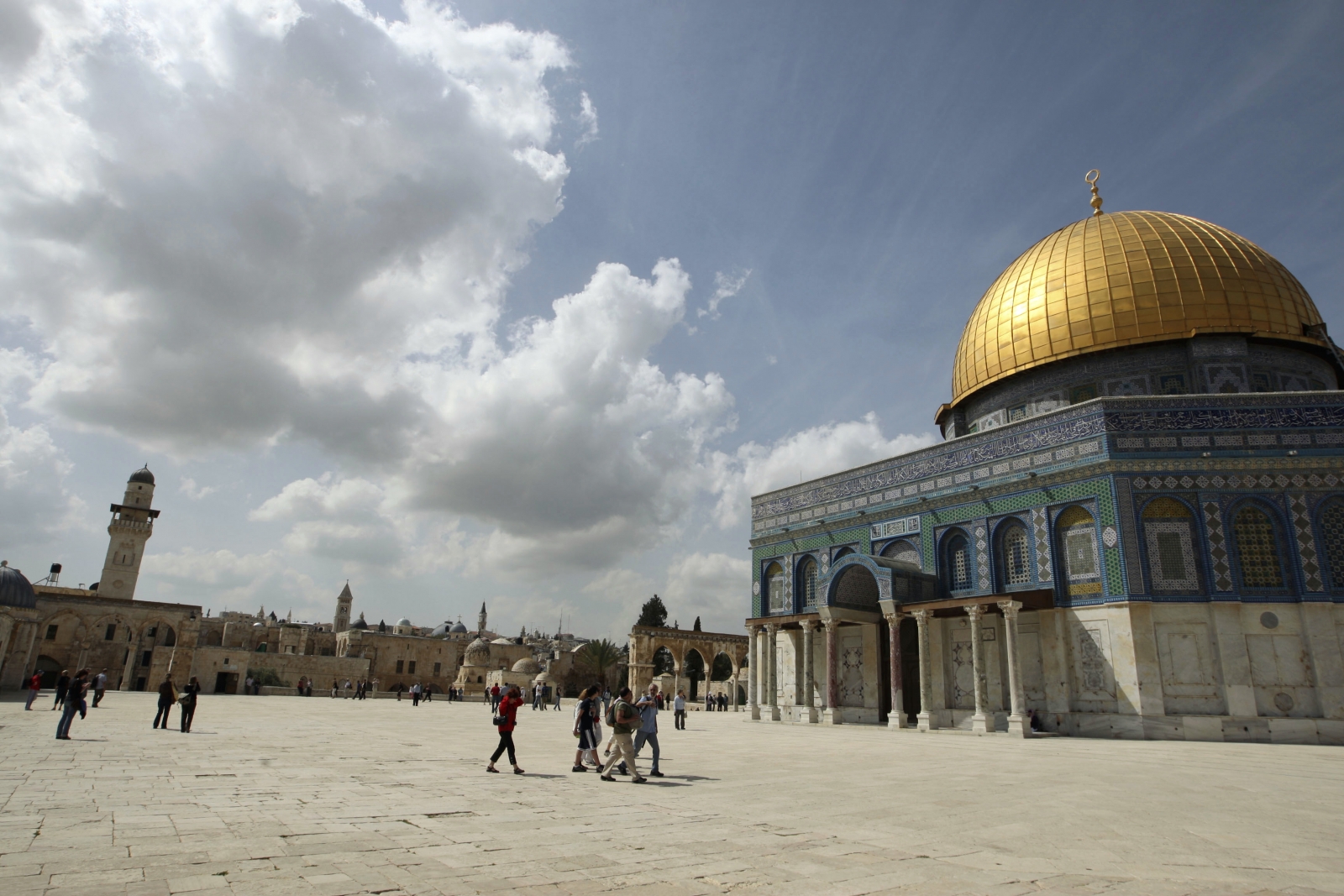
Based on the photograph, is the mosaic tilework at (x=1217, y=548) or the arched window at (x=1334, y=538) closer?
the arched window at (x=1334, y=538)

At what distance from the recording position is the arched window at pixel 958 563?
2167 cm

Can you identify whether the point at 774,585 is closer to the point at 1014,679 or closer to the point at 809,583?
the point at 809,583

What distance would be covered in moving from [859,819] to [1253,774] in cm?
778

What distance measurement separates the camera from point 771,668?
25.8 meters

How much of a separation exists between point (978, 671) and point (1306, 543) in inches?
313

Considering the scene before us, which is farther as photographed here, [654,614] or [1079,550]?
[654,614]

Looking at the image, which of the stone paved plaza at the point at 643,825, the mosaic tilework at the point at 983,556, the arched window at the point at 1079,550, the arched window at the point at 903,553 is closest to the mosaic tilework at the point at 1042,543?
the arched window at the point at 1079,550

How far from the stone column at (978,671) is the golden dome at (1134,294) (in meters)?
8.57

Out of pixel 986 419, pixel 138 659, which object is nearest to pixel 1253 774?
pixel 986 419

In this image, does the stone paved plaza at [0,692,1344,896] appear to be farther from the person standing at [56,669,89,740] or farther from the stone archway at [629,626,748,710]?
the stone archway at [629,626,748,710]

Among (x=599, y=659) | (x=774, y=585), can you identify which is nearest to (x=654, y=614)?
(x=599, y=659)

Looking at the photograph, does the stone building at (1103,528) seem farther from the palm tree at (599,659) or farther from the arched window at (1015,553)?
the palm tree at (599,659)

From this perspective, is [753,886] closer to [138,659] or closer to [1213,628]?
[1213,628]

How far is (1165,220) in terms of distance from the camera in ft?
78.1
